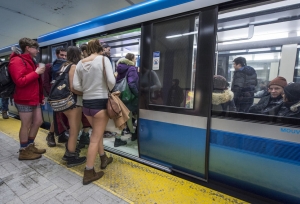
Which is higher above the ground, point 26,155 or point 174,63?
point 174,63

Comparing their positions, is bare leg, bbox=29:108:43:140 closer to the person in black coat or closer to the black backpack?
the black backpack

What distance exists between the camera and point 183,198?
192 cm

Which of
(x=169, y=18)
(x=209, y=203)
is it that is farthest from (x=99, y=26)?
(x=209, y=203)

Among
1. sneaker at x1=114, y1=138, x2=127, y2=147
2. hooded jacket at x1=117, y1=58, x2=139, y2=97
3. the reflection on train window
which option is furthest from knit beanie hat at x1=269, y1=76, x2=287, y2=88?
sneaker at x1=114, y1=138, x2=127, y2=147

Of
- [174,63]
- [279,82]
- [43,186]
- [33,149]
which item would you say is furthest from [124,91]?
[279,82]

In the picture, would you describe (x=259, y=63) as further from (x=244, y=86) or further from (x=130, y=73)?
(x=130, y=73)

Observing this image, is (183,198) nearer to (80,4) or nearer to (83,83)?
(83,83)

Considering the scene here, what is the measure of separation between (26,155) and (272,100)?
366cm

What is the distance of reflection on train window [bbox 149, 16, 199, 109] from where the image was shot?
2.11 metres

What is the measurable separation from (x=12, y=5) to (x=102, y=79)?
570cm

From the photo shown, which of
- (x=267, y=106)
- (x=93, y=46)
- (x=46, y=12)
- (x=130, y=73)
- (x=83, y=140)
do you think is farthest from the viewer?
(x=46, y=12)

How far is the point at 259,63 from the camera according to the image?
2035 mm

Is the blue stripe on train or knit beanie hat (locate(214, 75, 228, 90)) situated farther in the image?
the blue stripe on train

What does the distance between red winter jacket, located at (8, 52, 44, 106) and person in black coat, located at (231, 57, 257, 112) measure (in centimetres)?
286
